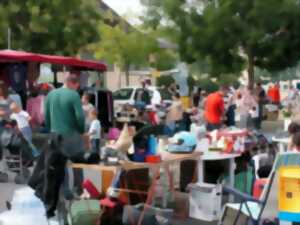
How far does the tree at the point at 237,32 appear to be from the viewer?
26.0 meters

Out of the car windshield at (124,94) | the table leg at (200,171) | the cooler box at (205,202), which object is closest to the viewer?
the cooler box at (205,202)

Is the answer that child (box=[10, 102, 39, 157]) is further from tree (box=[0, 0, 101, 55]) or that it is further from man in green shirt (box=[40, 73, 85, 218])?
tree (box=[0, 0, 101, 55])

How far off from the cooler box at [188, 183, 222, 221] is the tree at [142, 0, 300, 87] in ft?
59.2

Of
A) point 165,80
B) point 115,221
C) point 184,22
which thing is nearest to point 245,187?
point 115,221

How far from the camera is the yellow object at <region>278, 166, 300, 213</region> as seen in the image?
6.01 metres

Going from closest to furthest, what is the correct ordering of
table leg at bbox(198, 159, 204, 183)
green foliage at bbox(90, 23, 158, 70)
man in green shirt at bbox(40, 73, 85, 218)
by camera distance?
man in green shirt at bbox(40, 73, 85, 218) < table leg at bbox(198, 159, 204, 183) < green foliage at bbox(90, 23, 158, 70)

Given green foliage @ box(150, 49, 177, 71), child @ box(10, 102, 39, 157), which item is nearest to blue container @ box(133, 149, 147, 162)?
child @ box(10, 102, 39, 157)

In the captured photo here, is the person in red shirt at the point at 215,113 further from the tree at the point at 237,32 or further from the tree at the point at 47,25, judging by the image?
the tree at the point at 47,25

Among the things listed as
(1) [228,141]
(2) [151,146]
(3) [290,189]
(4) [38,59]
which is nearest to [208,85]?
(4) [38,59]

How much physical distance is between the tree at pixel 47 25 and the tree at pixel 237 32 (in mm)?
3392

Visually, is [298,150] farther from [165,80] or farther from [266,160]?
[165,80]

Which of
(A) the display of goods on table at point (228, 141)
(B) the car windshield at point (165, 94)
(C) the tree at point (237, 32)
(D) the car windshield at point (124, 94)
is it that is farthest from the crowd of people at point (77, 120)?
(C) the tree at point (237, 32)

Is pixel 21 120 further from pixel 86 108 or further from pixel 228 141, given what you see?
pixel 228 141

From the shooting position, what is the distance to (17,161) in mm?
10875
